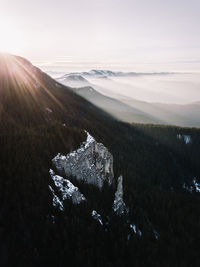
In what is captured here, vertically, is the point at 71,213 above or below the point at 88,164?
below

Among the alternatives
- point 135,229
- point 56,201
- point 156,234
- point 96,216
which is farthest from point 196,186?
point 56,201

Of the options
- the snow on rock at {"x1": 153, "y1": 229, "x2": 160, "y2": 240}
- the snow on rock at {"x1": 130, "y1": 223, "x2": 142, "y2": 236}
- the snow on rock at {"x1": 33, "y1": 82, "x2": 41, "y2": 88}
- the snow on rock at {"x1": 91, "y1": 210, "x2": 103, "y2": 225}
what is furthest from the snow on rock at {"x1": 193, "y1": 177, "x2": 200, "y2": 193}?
the snow on rock at {"x1": 33, "y1": 82, "x2": 41, "y2": 88}

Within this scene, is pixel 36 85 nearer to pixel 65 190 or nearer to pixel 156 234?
pixel 65 190


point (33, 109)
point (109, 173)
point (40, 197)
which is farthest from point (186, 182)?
point (40, 197)

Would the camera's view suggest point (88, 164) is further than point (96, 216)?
Yes

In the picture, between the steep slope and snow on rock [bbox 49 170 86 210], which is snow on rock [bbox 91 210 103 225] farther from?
snow on rock [bbox 49 170 86 210]

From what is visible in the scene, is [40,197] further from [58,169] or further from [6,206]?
[58,169]

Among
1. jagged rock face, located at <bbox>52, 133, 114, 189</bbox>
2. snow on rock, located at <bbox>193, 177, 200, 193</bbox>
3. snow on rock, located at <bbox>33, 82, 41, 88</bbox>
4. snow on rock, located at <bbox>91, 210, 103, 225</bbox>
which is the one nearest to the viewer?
snow on rock, located at <bbox>91, 210, 103, 225</bbox>

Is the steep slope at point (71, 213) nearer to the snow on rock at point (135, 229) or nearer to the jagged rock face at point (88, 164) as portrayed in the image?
the snow on rock at point (135, 229)
